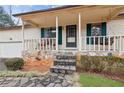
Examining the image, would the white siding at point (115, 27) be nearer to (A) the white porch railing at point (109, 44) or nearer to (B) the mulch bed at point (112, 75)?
(A) the white porch railing at point (109, 44)

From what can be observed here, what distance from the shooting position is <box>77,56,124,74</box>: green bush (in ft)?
25.7

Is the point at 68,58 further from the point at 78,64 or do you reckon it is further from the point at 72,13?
the point at 72,13

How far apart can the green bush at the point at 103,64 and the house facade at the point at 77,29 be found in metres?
0.79

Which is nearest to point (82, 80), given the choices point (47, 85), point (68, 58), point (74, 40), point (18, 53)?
point (47, 85)

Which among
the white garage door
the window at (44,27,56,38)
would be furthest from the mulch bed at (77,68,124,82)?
the white garage door

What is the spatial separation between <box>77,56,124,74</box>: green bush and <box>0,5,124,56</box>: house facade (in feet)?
2.58

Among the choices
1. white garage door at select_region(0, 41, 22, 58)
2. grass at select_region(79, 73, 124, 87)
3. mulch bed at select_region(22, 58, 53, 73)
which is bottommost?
grass at select_region(79, 73, 124, 87)

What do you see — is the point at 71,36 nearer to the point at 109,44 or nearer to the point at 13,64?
the point at 109,44

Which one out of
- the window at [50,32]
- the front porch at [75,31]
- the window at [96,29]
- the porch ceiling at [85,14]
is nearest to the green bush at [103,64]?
the front porch at [75,31]

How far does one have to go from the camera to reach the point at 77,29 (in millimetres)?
11461

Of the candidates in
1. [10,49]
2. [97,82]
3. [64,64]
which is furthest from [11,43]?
[97,82]

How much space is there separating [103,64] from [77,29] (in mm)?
4129

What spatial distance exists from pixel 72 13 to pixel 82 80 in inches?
154

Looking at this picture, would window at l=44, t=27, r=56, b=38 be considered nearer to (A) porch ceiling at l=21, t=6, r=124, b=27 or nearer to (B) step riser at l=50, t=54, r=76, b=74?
(A) porch ceiling at l=21, t=6, r=124, b=27
